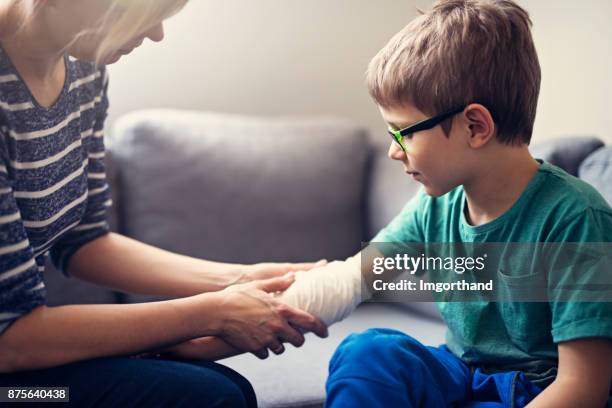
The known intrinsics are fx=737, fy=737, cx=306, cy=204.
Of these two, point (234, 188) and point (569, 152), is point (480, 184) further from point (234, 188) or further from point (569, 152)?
point (234, 188)

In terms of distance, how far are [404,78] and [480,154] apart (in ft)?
0.49

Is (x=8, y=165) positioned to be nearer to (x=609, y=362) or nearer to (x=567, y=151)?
(x=609, y=362)

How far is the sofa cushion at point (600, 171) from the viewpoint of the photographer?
4.27 feet

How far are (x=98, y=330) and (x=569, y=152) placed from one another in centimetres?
97

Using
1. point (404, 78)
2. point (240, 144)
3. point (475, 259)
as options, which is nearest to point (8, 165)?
point (404, 78)

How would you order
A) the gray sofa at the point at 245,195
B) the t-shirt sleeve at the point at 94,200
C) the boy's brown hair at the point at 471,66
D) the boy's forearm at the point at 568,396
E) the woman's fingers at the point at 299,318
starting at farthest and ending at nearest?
the gray sofa at the point at 245,195 → the t-shirt sleeve at the point at 94,200 → the woman's fingers at the point at 299,318 → the boy's brown hair at the point at 471,66 → the boy's forearm at the point at 568,396

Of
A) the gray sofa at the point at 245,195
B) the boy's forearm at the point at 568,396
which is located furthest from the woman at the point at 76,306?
the gray sofa at the point at 245,195

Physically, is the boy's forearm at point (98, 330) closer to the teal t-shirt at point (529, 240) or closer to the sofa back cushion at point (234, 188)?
the teal t-shirt at point (529, 240)

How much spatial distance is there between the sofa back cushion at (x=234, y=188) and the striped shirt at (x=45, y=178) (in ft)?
1.29

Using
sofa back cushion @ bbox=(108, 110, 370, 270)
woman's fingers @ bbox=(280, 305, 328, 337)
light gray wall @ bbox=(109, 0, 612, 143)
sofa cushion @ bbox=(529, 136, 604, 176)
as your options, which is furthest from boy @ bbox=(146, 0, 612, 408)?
light gray wall @ bbox=(109, 0, 612, 143)

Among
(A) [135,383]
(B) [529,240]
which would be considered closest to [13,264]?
Answer: (A) [135,383]

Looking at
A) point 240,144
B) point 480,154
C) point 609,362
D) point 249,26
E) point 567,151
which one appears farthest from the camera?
point 249,26

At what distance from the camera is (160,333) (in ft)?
3.26

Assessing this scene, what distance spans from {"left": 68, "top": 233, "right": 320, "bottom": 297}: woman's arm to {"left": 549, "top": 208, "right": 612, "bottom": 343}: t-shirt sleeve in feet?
1.68
